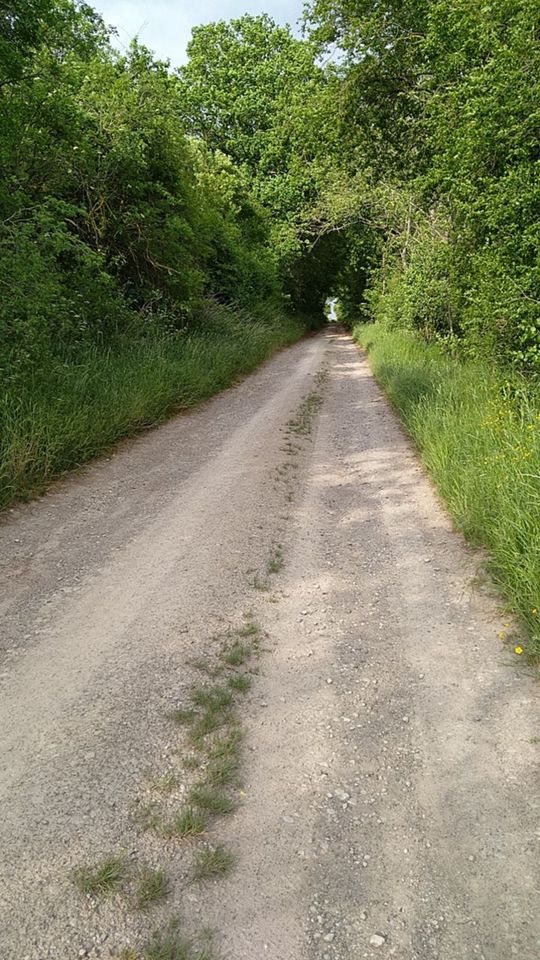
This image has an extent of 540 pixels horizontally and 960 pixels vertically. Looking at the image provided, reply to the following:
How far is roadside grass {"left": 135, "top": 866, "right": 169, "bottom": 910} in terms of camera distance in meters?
1.72

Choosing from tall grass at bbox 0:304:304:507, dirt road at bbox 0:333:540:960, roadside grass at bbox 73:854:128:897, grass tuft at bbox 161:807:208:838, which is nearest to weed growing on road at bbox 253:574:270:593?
dirt road at bbox 0:333:540:960

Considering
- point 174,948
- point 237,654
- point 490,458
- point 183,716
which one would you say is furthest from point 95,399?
point 174,948

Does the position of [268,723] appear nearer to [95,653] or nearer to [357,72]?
[95,653]

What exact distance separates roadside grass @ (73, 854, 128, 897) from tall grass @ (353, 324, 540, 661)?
219 cm

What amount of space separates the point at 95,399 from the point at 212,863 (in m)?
6.31

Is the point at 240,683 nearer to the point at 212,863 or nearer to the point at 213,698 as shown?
the point at 213,698

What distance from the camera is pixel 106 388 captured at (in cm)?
758

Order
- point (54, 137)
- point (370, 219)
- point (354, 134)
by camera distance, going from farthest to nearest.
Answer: point (370, 219), point (354, 134), point (54, 137)

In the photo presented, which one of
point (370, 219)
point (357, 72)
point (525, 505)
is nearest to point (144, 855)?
point (525, 505)

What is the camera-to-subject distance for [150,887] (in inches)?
69.1

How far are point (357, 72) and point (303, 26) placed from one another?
2.22 meters

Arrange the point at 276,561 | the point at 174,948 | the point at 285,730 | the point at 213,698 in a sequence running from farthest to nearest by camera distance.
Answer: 1. the point at 276,561
2. the point at 213,698
3. the point at 285,730
4. the point at 174,948

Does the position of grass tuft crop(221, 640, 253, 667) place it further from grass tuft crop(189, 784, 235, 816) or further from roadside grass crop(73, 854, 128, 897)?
roadside grass crop(73, 854, 128, 897)

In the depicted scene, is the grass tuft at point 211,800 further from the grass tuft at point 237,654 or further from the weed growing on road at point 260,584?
the weed growing on road at point 260,584
